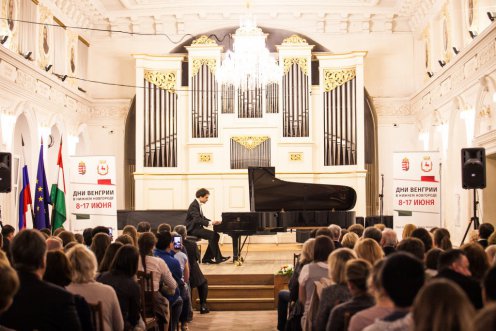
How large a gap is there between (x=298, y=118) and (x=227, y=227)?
5801mm

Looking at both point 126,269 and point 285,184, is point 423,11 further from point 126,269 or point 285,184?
point 126,269

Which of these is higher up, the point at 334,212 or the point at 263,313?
the point at 334,212

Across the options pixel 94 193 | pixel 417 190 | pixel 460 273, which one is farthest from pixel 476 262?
pixel 94 193

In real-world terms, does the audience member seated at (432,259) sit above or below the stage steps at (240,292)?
above

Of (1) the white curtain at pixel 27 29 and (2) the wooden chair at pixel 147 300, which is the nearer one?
(2) the wooden chair at pixel 147 300

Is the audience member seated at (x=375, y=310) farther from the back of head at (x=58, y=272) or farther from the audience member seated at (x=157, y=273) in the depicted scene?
the audience member seated at (x=157, y=273)

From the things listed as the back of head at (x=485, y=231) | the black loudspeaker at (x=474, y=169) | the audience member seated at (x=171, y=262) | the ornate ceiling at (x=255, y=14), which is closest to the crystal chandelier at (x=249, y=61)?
the ornate ceiling at (x=255, y=14)

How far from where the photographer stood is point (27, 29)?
13.8 m

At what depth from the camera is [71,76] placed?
16.5 metres

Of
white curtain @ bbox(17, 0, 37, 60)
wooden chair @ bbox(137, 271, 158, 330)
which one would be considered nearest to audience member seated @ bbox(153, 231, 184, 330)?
wooden chair @ bbox(137, 271, 158, 330)

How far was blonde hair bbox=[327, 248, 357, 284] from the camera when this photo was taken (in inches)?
177

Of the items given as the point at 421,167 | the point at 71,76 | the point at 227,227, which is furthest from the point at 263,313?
the point at 71,76

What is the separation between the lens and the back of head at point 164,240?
6.85 meters

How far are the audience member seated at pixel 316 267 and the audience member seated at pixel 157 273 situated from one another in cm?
124
